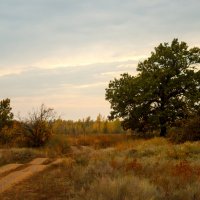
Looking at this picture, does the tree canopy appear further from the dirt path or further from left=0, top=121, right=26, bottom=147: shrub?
the dirt path

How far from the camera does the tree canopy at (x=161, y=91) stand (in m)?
43.2

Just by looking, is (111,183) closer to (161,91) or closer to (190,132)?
(190,132)

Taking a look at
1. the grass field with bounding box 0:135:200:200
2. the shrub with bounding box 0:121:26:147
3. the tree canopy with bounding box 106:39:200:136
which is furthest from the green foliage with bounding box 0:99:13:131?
the grass field with bounding box 0:135:200:200

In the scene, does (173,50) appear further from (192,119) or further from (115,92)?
(192,119)

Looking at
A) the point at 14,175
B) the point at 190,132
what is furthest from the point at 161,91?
the point at 14,175

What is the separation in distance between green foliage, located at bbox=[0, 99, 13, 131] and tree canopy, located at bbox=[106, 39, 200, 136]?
11.3 metres

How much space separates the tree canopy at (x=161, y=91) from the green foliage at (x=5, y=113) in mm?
11324

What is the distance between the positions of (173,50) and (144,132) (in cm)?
867

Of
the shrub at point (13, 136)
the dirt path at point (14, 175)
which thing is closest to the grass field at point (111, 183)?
the dirt path at point (14, 175)

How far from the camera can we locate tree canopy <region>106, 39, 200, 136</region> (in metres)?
Answer: 43.2

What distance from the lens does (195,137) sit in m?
33.4

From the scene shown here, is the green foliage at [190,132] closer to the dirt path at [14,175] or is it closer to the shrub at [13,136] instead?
the shrub at [13,136]

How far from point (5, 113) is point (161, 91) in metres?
15.1

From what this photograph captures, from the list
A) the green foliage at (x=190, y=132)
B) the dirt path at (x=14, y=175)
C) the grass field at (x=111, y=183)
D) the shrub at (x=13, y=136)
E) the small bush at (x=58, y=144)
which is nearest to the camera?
the grass field at (x=111, y=183)
